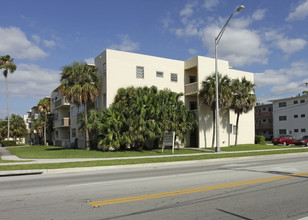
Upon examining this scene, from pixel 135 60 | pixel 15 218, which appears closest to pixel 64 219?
pixel 15 218

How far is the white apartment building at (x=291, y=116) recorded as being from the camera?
50.4 metres

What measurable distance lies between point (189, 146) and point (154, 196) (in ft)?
81.7

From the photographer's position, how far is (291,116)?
52500 mm

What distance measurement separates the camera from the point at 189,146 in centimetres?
3209

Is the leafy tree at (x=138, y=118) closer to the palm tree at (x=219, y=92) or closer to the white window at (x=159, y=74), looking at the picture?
the palm tree at (x=219, y=92)

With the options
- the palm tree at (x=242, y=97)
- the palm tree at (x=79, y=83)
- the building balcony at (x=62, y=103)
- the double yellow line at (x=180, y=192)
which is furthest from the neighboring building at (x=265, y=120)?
the double yellow line at (x=180, y=192)

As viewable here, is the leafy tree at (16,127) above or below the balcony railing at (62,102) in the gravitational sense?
below

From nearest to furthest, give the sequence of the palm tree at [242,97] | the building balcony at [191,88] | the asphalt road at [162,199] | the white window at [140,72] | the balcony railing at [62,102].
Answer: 1. the asphalt road at [162,199]
2. the palm tree at [242,97]
3. the white window at [140,72]
4. the building balcony at [191,88]
5. the balcony railing at [62,102]

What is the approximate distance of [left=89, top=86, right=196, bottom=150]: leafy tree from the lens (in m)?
24.8

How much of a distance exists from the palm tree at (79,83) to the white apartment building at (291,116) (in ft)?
131

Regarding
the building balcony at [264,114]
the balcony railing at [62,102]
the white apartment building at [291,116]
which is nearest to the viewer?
the balcony railing at [62,102]

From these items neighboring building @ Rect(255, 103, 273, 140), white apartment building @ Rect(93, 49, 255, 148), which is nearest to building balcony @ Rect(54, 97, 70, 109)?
white apartment building @ Rect(93, 49, 255, 148)

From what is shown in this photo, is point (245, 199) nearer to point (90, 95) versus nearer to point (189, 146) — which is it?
point (90, 95)

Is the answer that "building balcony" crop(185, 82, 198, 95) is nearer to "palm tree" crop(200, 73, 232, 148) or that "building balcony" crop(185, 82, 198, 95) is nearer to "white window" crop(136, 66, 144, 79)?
"palm tree" crop(200, 73, 232, 148)
